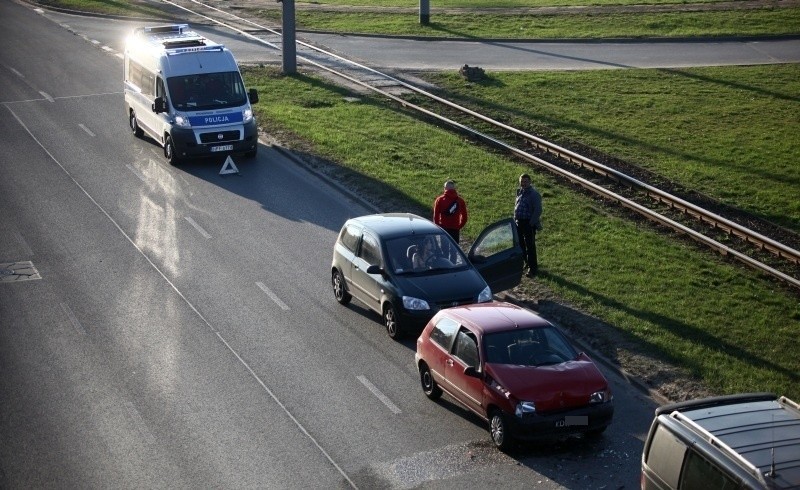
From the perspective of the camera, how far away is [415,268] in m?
18.3

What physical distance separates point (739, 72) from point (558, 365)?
87.6ft

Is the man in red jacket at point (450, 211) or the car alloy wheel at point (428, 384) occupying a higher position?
the man in red jacket at point (450, 211)

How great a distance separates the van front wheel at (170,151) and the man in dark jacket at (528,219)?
36.4ft

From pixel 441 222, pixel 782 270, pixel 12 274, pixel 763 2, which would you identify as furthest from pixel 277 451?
pixel 763 2

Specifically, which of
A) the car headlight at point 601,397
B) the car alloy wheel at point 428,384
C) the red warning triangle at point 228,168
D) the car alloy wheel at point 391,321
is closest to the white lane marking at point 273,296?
the car alloy wheel at point 391,321

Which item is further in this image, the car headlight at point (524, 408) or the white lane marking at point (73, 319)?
the white lane marking at point (73, 319)

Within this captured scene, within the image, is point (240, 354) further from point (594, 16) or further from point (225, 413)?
point (594, 16)

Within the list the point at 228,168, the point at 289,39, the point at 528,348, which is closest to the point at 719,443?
the point at 528,348

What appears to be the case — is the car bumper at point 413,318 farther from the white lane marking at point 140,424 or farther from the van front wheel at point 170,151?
the van front wheel at point 170,151

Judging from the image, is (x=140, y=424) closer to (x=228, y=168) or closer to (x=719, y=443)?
(x=719, y=443)

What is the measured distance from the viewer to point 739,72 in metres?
38.4

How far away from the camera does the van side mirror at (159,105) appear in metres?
28.3

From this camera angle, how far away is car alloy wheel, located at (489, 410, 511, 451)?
1403 centimetres

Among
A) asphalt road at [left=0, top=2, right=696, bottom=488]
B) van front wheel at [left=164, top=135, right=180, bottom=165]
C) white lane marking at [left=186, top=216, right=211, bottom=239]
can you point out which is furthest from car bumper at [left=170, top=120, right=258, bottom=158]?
white lane marking at [left=186, top=216, right=211, bottom=239]
